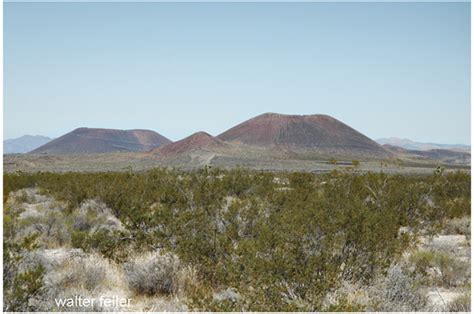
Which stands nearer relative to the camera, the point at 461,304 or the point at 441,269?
the point at 461,304

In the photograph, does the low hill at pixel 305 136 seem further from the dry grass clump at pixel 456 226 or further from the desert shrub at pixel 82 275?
the desert shrub at pixel 82 275

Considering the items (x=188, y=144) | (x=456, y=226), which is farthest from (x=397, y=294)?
(x=188, y=144)

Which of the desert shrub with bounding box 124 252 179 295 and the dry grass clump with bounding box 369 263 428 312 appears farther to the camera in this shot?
the desert shrub with bounding box 124 252 179 295

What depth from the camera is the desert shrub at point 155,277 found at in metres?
6.49

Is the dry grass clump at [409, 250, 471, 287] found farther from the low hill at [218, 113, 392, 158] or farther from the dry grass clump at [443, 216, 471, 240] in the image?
the low hill at [218, 113, 392, 158]

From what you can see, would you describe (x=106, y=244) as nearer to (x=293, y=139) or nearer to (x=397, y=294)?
(x=397, y=294)

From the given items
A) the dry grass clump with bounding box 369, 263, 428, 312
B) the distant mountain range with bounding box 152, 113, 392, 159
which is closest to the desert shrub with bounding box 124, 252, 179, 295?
the dry grass clump with bounding box 369, 263, 428, 312

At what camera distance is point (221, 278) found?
231 inches

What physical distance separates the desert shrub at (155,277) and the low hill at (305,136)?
13160cm

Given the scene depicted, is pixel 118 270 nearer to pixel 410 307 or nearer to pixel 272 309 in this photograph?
pixel 272 309

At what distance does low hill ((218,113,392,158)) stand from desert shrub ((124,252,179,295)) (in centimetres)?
13160

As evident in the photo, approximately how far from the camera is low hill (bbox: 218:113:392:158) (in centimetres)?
14588

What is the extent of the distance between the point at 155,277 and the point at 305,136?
504 ft

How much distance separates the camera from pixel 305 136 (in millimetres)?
158000
